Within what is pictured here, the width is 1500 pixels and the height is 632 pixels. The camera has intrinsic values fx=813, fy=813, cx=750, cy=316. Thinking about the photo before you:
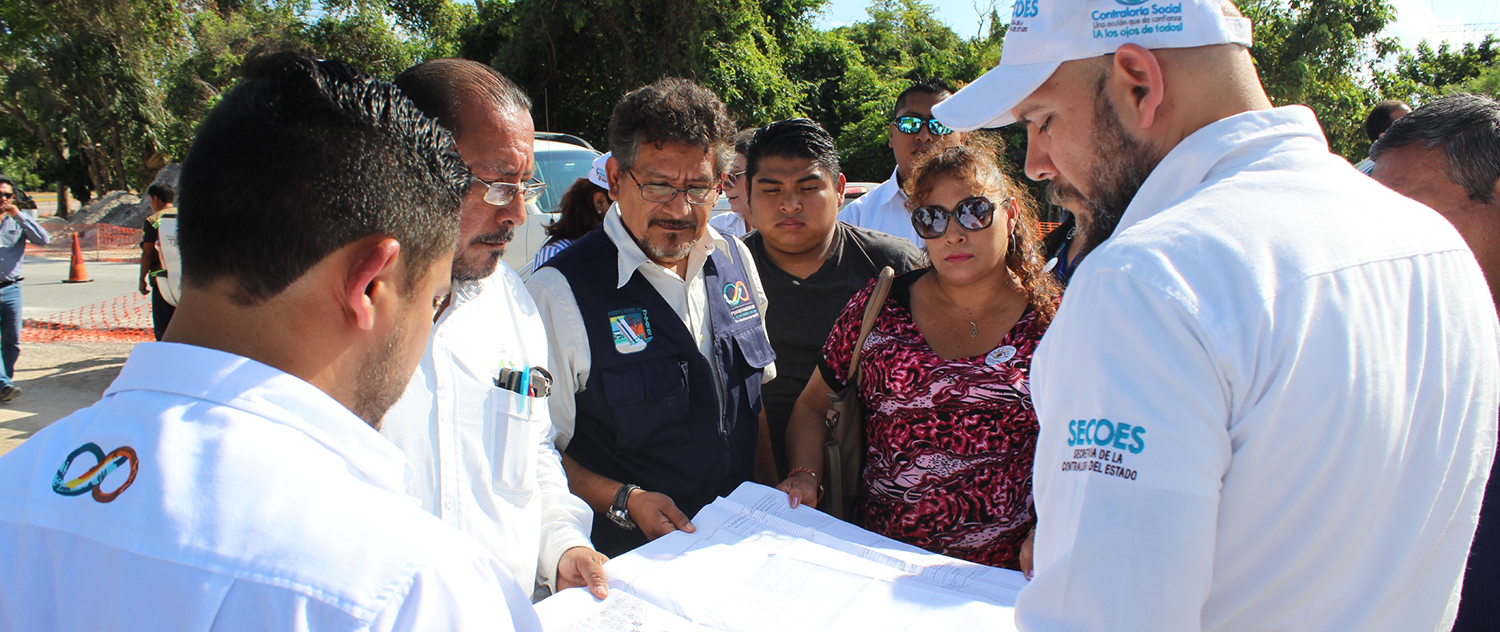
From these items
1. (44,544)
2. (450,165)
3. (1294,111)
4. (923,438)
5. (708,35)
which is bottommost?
(923,438)

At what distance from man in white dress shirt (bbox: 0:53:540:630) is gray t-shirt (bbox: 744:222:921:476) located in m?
2.07

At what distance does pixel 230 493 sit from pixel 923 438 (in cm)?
177

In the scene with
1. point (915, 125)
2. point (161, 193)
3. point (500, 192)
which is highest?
point (915, 125)

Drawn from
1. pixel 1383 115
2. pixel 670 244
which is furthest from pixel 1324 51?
pixel 670 244

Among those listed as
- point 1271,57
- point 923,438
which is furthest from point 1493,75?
point 923,438

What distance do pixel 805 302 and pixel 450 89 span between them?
1.68 m

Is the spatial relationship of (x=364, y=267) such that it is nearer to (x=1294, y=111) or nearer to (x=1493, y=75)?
(x=1294, y=111)

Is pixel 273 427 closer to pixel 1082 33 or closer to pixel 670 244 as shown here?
pixel 1082 33

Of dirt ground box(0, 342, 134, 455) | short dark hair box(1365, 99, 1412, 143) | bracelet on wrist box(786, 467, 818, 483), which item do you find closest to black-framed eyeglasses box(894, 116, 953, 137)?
bracelet on wrist box(786, 467, 818, 483)

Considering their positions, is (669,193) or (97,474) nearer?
(97,474)

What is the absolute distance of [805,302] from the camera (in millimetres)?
3225

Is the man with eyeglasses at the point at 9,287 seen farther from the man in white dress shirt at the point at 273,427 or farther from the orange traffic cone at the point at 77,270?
the orange traffic cone at the point at 77,270

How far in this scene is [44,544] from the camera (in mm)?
748

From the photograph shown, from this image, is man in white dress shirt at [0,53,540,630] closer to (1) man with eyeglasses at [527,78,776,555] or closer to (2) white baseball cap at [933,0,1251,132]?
(2) white baseball cap at [933,0,1251,132]
